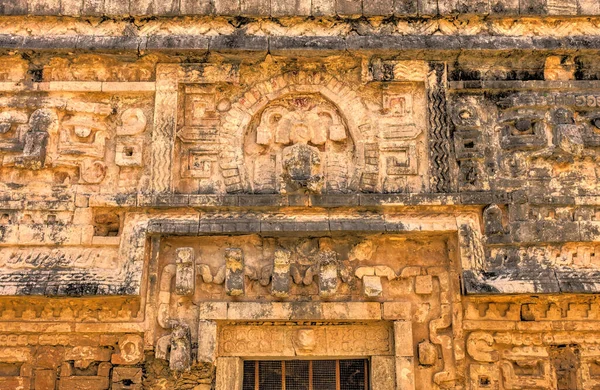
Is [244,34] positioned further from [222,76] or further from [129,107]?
[129,107]

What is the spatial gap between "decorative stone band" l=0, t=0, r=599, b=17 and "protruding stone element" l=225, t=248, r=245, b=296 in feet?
8.44

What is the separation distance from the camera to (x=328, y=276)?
260 inches

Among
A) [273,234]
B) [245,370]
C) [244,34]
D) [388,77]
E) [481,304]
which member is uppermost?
[244,34]

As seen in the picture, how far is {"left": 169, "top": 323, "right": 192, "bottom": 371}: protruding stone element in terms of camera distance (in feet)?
20.7

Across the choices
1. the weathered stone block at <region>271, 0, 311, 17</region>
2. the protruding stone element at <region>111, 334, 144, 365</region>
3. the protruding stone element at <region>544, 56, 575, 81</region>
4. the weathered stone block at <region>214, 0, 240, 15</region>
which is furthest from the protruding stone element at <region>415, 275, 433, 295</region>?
the weathered stone block at <region>214, 0, 240, 15</region>

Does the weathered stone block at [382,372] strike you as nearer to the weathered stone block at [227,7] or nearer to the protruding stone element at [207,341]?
the protruding stone element at [207,341]

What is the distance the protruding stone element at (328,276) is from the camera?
21.5 ft

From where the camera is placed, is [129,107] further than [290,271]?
Yes

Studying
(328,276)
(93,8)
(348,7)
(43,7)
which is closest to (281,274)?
(328,276)

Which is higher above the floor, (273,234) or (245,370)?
(273,234)

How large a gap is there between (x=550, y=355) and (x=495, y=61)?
3.11 metres

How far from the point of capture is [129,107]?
7121 mm

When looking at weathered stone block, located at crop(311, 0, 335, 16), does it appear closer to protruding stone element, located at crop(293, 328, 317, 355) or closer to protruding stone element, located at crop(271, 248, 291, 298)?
protruding stone element, located at crop(271, 248, 291, 298)

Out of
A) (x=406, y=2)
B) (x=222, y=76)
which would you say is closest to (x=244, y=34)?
(x=222, y=76)
